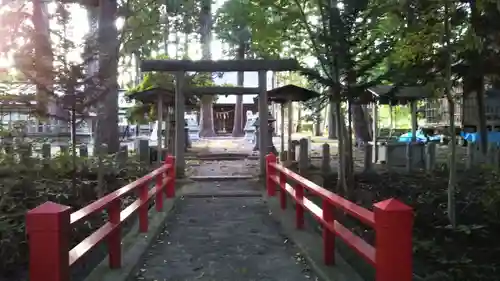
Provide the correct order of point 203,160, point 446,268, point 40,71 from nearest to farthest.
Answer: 1. point 446,268
2. point 40,71
3. point 203,160

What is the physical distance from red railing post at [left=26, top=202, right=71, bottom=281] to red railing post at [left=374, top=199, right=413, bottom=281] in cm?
216

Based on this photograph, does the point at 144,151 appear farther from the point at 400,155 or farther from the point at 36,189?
the point at 400,155

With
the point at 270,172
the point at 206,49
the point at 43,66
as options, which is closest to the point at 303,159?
the point at 270,172

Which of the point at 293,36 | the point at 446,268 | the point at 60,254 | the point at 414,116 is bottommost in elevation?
the point at 446,268

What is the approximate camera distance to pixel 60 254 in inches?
129

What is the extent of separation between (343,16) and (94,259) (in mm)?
6298

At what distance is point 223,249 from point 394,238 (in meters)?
3.45

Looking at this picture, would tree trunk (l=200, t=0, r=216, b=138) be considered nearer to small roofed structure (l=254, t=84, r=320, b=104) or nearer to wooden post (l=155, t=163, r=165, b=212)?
small roofed structure (l=254, t=84, r=320, b=104)

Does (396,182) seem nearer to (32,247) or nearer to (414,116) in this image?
(414,116)

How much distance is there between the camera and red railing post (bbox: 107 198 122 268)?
5094 mm

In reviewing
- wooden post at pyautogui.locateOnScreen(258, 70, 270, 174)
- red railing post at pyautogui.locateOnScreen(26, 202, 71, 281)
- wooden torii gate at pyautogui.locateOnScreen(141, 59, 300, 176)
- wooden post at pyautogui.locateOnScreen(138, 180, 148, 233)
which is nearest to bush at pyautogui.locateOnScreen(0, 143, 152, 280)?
wooden post at pyautogui.locateOnScreen(138, 180, 148, 233)

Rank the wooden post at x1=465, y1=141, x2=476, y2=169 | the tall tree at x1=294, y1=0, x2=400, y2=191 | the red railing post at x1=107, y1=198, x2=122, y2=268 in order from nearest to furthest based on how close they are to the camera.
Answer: the red railing post at x1=107, y1=198, x2=122, y2=268 < the tall tree at x1=294, y1=0, x2=400, y2=191 < the wooden post at x1=465, y1=141, x2=476, y2=169

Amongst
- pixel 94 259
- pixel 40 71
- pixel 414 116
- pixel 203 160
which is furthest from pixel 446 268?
pixel 203 160

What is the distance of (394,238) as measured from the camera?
3438 mm
